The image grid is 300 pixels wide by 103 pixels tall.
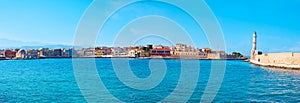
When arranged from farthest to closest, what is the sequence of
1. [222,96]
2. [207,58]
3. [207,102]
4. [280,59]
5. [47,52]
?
[47,52]
[207,58]
[280,59]
[222,96]
[207,102]

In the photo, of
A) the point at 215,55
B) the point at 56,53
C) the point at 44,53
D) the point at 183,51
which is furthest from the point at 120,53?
the point at 56,53

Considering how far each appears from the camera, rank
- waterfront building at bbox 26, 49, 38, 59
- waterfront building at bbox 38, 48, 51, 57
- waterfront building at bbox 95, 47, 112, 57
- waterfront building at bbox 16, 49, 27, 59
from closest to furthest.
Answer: waterfront building at bbox 16, 49, 27, 59
waterfront building at bbox 26, 49, 38, 59
waterfront building at bbox 95, 47, 112, 57
waterfront building at bbox 38, 48, 51, 57

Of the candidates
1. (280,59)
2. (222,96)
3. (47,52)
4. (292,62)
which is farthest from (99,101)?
(47,52)

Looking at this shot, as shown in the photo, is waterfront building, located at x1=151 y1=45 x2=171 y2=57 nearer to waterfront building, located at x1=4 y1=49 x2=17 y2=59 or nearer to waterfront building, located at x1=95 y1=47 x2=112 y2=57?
waterfront building, located at x1=95 y1=47 x2=112 y2=57

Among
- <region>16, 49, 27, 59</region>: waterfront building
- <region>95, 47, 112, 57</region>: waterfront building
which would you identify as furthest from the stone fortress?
<region>16, 49, 27, 59</region>: waterfront building

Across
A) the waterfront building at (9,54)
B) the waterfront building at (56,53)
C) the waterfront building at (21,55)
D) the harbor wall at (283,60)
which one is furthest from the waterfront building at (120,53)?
the harbor wall at (283,60)

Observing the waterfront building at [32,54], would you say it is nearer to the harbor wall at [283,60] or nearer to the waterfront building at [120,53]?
the waterfront building at [120,53]

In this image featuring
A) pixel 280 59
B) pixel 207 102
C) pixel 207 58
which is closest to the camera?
pixel 207 102

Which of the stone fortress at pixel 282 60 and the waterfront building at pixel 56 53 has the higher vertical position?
the waterfront building at pixel 56 53

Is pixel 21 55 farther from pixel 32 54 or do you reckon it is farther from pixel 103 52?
pixel 103 52

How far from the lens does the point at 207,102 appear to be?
11.1 metres

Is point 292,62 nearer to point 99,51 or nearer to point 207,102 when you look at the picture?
point 207,102

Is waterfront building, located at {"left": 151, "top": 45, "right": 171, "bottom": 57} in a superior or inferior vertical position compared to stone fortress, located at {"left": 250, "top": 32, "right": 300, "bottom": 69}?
superior

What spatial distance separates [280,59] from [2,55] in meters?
76.7
